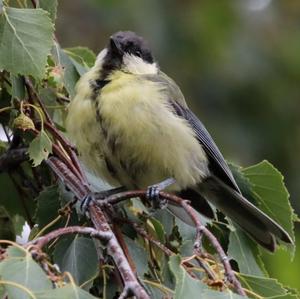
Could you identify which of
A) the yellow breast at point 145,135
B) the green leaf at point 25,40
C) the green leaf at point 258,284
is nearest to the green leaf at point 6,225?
the yellow breast at point 145,135

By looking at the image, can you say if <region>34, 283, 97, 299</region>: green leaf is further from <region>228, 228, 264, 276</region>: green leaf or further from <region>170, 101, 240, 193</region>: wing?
<region>170, 101, 240, 193</region>: wing

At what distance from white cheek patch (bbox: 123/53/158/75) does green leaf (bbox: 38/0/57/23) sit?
54 cm

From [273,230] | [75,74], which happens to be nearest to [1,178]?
[75,74]

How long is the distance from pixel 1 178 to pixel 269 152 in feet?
12.9

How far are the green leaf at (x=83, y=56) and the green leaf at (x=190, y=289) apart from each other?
1445mm

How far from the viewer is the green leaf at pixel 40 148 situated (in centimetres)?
271

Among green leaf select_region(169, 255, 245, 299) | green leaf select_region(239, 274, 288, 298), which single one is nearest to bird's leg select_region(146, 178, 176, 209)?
green leaf select_region(239, 274, 288, 298)

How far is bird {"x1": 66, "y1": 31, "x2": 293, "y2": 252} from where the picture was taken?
321cm

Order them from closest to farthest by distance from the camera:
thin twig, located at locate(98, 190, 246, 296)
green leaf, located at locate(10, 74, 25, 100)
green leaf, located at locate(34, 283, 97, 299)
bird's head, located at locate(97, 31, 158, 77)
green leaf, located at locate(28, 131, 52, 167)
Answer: green leaf, located at locate(34, 283, 97, 299), thin twig, located at locate(98, 190, 246, 296), green leaf, located at locate(28, 131, 52, 167), green leaf, located at locate(10, 74, 25, 100), bird's head, located at locate(97, 31, 158, 77)

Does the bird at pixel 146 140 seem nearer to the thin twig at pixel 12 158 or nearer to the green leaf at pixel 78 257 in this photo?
the thin twig at pixel 12 158

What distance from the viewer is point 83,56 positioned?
141 inches

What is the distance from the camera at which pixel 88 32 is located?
702 centimetres

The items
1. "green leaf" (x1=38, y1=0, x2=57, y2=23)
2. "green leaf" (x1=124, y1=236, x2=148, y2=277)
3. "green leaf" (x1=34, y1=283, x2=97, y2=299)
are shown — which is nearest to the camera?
"green leaf" (x1=34, y1=283, x2=97, y2=299)

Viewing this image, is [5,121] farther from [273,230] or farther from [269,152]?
[269,152]
